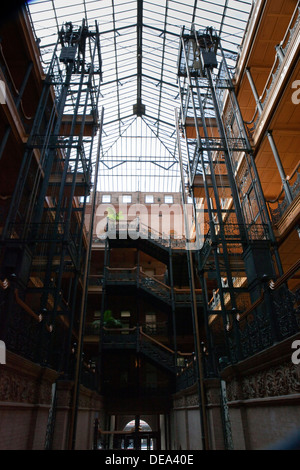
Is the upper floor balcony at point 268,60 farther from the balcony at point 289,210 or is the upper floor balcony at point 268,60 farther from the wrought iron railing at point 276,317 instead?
the wrought iron railing at point 276,317

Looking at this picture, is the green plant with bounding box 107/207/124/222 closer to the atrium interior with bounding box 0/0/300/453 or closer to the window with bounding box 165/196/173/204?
the atrium interior with bounding box 0/0/300/453

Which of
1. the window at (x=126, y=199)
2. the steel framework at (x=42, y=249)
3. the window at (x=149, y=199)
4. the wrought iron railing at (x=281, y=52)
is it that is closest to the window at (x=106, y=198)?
the window at (x=126, y=199)

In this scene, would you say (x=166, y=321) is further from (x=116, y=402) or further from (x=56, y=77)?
(x=56, y=77)

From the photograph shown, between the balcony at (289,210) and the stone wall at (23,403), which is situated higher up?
the balcony at (289,210)

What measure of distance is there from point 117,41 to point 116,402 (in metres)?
23.9

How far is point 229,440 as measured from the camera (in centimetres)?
679

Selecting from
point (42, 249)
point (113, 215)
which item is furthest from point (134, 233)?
point (42, 249)

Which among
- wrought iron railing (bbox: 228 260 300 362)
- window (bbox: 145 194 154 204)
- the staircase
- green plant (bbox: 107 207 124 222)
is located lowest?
wrought iron railing (bbox: 228 260 300 362)

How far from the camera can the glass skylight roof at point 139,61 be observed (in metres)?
17.6

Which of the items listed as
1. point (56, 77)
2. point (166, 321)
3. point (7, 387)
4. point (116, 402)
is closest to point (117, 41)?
point (56, 77)

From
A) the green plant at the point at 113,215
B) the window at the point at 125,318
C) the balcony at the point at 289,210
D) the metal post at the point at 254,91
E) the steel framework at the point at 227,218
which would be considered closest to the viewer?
the steel framework at the point at 227,218

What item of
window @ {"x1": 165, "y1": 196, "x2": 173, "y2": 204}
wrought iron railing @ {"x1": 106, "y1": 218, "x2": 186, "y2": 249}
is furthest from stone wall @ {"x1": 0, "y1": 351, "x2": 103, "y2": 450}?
window @ {"x1": 165, "y1": 196, "x2": 173, "y2": 204}

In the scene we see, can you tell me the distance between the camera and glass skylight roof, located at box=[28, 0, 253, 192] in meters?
17.6

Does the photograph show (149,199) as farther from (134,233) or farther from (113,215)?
(134,233)
